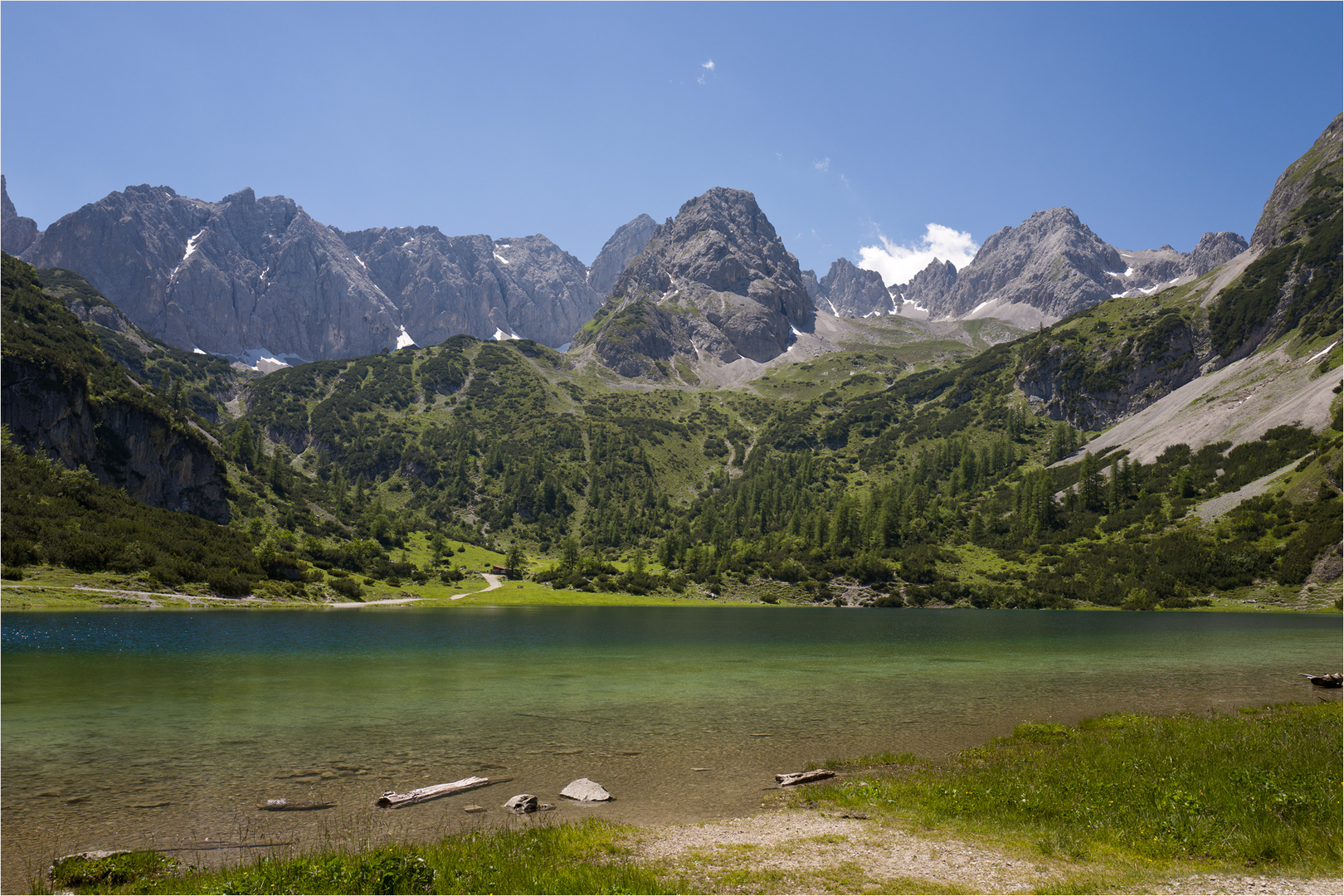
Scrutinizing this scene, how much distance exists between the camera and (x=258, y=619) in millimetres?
97125

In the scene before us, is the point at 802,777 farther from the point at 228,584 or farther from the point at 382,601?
the point at 382,601

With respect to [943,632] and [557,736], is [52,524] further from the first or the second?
[943,632]

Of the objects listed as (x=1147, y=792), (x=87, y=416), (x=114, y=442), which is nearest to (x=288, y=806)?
(x=1147, y=792)

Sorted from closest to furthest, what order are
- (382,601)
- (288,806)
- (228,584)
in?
(288,806)
(228,584)
(382,601)

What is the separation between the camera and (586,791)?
22734 mm

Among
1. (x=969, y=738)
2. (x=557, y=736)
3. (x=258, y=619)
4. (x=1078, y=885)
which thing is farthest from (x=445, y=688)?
(x=258, y=619)

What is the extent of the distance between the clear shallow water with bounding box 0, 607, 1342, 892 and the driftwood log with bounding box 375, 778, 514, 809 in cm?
56

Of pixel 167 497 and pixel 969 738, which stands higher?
pixel 167 497

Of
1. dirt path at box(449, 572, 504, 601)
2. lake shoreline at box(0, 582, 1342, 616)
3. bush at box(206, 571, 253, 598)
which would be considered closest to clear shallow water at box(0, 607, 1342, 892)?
lake shoreline at box(0, 582, 1342, 616)

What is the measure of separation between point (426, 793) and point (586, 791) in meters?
5.55

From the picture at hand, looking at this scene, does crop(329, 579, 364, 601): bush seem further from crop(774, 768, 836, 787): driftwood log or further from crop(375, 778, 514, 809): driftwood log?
crop(774, 768, 836, 787): driftwood log

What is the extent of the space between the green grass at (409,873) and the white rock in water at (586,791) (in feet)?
19.3

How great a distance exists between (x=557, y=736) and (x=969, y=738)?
2050 centimetres

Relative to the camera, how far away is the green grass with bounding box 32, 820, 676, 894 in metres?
12.9
